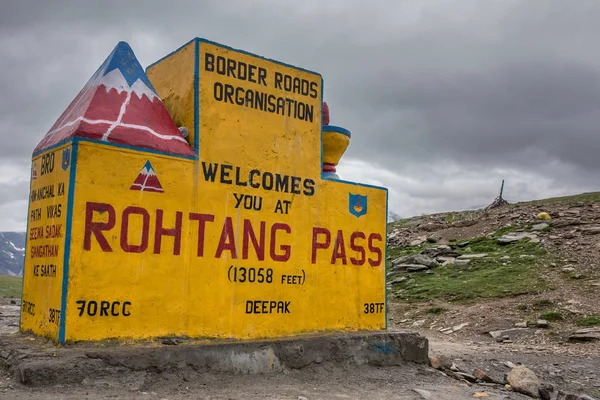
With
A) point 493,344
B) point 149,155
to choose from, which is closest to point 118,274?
point 149,155

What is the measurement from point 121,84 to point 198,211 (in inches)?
60.9

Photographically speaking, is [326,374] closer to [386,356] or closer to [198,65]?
[386,356]

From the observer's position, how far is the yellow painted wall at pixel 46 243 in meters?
5.33

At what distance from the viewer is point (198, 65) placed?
627 cm

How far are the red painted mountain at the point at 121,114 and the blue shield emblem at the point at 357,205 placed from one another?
236 centimetres

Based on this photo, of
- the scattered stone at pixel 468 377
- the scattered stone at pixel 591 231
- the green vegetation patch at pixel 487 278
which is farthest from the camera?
the scattered stone at pixel 591 231

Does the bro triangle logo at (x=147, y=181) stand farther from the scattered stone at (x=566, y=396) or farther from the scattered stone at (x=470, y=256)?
the scattered stone at (x=470, y=256)

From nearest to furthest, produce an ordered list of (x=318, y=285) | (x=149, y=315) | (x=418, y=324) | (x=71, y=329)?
(x=71, y=329) → (x=149, y=315) → (x=318, y=285) → (x=418, y=324)

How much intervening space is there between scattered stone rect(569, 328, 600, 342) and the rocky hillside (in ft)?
0.06

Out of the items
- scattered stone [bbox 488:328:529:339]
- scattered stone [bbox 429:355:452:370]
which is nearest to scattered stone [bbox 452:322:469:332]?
scattered stone [bbox 488:328:529:339]

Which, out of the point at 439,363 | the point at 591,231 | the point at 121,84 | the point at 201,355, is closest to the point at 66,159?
the point at 121,84

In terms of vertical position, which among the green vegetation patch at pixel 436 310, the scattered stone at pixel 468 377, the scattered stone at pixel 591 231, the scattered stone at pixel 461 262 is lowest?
the scattered stone at pixel 468 377

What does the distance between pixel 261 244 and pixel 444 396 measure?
257cm

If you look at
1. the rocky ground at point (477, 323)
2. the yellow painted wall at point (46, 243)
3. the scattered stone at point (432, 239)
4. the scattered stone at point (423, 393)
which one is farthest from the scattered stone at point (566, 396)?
the scattered stone at point (432, 239)
